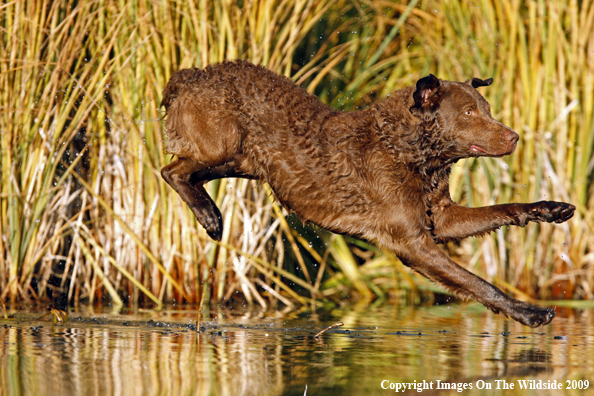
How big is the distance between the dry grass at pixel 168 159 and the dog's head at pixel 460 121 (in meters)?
1.73

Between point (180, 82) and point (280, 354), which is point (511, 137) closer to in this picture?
point (280, 354)

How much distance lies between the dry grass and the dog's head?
1.73 m

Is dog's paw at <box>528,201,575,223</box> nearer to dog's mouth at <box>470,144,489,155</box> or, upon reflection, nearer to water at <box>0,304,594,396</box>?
dog's mouth at <box>470,144,489,155</box>

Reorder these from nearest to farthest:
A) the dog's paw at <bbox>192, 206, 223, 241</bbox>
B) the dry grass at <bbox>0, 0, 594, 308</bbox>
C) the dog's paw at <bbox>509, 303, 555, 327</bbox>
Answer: the dog's paw at <bbox>509, 303, 555, 327</bbox> → the dog's paw at <bbox>192, 206, 223, 241</bbox> → the dry grass at <bbox>0, 0, 594, 308</bbox>

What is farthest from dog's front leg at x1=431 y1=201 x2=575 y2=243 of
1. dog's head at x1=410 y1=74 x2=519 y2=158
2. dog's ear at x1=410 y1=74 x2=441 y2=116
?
dog's ear at x1=410 y1=74 x2=441 y2=116

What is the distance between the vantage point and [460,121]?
188 inches

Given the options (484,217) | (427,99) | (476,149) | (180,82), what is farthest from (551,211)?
(180,82)

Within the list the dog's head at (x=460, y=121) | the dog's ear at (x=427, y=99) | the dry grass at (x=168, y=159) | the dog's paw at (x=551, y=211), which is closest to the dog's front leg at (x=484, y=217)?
the dog's paw at (x=551, y=211)

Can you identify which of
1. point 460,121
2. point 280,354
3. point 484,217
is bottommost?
point 280,354

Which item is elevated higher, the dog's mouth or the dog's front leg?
the dog's mouth

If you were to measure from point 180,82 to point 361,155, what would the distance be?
134 cm

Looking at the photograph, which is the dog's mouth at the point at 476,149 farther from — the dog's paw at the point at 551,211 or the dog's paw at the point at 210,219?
the dog's paw at the point at 210,219

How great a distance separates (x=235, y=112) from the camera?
511 cm

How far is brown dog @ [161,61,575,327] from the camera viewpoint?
188 inches
